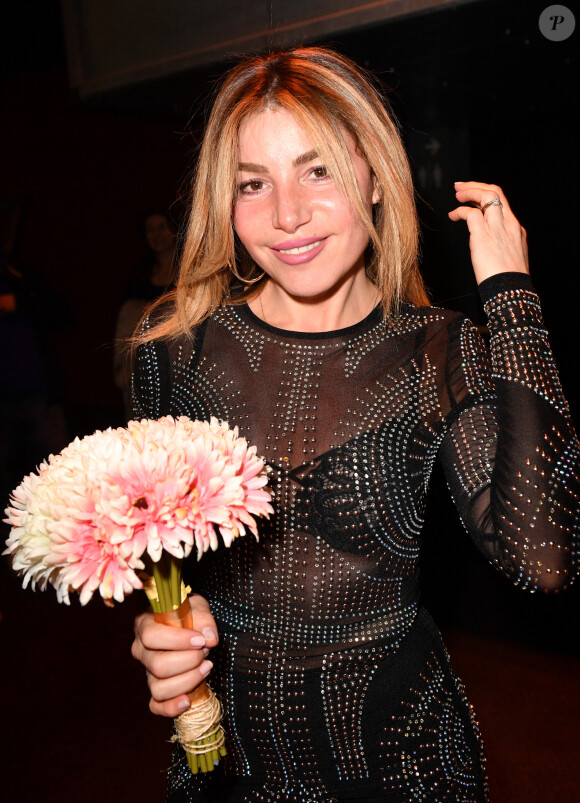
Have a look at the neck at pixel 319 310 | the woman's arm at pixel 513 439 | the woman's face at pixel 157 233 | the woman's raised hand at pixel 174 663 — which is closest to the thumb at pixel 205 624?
the woman's raised hand at pixel 174 663

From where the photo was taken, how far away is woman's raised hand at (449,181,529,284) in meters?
1.57

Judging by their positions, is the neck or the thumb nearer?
the thumb

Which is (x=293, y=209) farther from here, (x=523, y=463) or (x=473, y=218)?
(x=523, y=463)

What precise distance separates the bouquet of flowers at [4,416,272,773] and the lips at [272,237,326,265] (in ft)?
1.69

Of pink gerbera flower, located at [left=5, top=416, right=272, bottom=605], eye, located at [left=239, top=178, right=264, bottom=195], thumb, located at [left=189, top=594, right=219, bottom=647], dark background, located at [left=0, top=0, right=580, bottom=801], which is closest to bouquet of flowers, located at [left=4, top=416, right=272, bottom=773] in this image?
pink gerbera flower, located at [left=5, top=416, right=272, bottom=605]

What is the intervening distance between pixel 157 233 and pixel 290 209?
10.9 feet

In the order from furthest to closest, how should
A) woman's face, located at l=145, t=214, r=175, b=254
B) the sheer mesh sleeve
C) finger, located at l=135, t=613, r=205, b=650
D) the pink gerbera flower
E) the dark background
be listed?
woman's face, located at l=145, t=214, r=175, b=254, the dark background, the sheer mesh sleeve, finger, located at l=135, t=613, r=205, b=650, the pink gerbera flower

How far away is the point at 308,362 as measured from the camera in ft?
5.64

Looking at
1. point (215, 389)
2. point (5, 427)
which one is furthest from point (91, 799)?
point (5, 427)

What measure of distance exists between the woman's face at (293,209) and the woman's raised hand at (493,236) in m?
0.24

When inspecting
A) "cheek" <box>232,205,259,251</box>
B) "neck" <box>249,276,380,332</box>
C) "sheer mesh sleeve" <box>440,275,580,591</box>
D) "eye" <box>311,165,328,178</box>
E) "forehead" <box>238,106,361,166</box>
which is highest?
"forehead" <box>238,106,361,166</box>

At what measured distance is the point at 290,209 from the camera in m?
1.57

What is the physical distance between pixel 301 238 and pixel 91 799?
2682 mm

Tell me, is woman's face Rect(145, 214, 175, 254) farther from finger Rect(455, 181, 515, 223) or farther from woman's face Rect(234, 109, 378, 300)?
finger Rect(455, 181, 515, 223)
